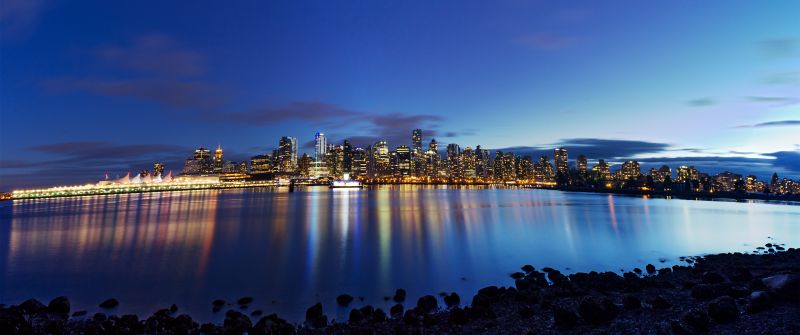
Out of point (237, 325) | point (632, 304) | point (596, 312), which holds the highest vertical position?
point (596, 312)

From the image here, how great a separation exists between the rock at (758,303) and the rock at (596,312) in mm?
3353

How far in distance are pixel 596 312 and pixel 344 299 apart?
29.8 ft

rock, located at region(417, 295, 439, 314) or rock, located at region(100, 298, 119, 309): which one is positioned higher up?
rock, located at region(417, 295, 439, 314)

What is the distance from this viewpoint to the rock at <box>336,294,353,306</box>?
645 inches

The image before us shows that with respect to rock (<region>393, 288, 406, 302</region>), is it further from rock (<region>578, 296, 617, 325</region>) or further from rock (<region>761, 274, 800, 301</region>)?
rock (<region>761, 274, 800, 301</region>)

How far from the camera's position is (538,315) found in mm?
12477

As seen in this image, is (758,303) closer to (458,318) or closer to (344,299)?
(458,318)

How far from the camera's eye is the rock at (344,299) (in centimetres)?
1639

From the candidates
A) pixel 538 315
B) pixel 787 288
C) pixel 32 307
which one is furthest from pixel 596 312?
pixel 32 307

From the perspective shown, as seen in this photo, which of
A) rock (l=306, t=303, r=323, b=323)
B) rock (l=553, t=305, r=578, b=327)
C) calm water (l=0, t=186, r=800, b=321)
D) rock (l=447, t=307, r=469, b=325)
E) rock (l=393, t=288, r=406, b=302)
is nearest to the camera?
rock (l=553, t=305, r=578, b=327)

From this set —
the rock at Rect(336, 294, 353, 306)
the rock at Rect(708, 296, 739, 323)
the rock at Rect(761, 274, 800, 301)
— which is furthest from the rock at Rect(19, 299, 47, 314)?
the rock at Rect(761, 274, 800, 301)

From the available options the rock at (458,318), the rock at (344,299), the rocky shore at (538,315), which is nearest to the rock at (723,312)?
the rocky shore at (538,315)

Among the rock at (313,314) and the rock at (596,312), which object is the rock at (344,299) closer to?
the rock at (313,314)

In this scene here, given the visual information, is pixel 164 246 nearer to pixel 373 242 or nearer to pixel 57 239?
pixel 57 239
